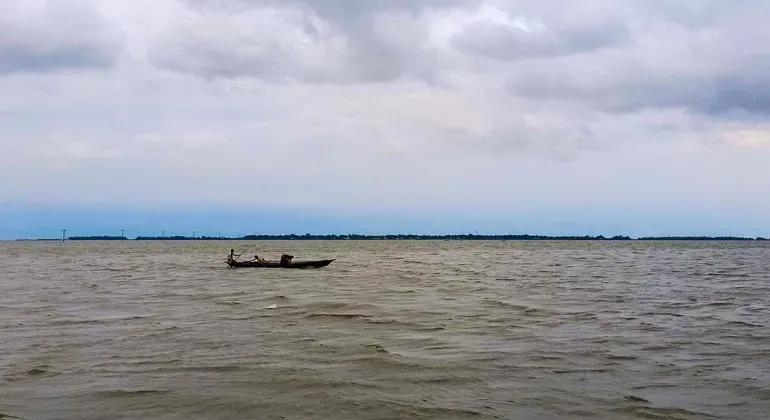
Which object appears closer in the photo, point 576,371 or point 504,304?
point 576,371

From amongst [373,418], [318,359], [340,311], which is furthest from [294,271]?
[373,418]

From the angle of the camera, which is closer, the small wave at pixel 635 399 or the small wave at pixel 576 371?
the small wave at pixel 635 399

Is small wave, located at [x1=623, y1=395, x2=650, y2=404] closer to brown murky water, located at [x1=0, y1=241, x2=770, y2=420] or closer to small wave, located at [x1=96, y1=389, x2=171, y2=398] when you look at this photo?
brown murky water, located at [x1=0, y1=241, x2=770, y2=420]

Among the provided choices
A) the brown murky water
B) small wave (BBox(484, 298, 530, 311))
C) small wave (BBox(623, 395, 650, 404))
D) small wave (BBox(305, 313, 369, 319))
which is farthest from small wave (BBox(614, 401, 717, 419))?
small wave (BBox(484, 298, 530, 311))

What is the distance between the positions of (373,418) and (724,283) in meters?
32.4

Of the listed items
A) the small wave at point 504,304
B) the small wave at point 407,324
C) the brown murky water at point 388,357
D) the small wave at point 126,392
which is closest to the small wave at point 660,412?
the brown murky water at point 388,357

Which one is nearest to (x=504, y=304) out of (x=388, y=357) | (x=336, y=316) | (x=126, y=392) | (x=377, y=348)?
(x=336, y=316)

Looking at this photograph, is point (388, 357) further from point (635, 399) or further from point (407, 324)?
point (635, 399)

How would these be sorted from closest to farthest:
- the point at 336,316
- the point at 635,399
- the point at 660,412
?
the point at 660,412 → the point at 635,399 → the point at 336,316

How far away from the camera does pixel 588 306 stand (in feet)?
82.6

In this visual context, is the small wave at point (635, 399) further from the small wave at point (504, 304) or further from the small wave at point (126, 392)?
the small wave at point (504, 304)

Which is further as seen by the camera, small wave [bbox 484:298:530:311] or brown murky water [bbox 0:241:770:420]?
small wave [bbox 484:298:530:311]

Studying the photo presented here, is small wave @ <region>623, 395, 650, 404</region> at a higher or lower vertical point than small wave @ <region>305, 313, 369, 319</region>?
higher

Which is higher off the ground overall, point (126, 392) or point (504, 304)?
point (504, 304)
